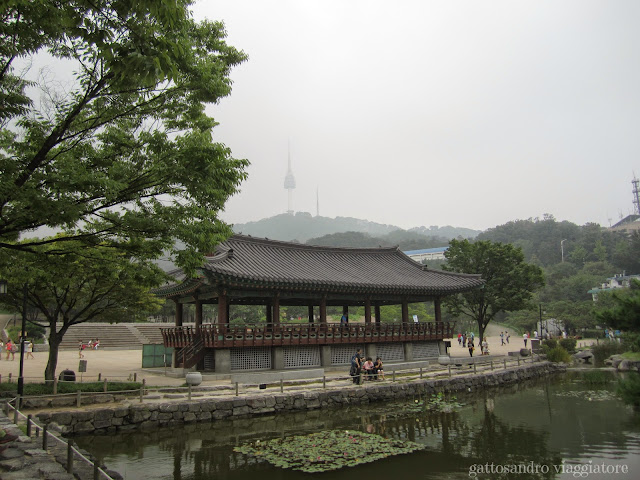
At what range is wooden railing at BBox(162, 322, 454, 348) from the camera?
24.9 meters

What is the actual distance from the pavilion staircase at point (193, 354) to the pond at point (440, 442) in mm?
6458

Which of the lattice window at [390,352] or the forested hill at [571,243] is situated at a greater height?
the forested hill at [571,243]

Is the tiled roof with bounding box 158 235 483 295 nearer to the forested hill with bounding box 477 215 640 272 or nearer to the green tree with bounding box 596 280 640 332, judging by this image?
the green tree with bounding box 596 280 640 332

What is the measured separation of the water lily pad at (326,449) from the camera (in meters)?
12.9

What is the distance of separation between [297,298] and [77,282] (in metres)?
14.9

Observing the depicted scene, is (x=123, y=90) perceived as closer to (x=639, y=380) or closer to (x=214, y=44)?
(x=214, y=44)

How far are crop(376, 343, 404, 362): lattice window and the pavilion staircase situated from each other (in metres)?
13.3

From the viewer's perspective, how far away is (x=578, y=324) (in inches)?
2621

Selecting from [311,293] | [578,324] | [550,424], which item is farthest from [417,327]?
[578,324]

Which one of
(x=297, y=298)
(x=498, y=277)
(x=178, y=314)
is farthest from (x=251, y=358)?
(x=498, y=277)

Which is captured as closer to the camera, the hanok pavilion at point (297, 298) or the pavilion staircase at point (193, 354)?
the pavilion staircase at point (193, 354)

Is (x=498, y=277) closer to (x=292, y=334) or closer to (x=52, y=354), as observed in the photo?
(x=292, y=334)

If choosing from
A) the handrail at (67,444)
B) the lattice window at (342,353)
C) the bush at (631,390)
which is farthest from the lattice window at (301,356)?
the bush at (631,390)

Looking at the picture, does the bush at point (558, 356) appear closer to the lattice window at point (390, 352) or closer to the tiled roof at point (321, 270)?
the tiled roof at point (321, 270)
